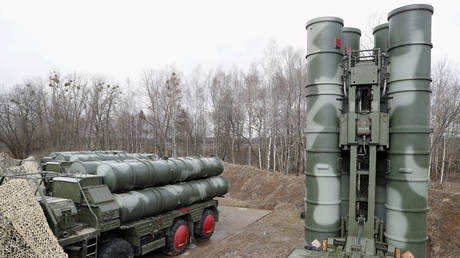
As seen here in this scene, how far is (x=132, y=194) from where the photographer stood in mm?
6473

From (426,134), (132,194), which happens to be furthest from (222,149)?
(426,134)

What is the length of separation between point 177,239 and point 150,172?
2065 millimetres

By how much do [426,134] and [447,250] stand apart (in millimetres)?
4113

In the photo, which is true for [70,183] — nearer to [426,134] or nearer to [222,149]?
[426,134]

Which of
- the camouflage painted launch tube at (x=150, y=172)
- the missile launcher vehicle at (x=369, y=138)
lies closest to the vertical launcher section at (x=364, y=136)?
the missile launcher vehicle at (x=369, y=138)

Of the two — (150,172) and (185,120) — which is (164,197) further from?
(185,120)

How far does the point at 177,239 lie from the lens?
758 cm

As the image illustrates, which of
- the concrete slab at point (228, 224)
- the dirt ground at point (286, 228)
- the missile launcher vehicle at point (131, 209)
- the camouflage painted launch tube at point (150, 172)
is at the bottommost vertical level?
the concrete slab at point (228, 224)

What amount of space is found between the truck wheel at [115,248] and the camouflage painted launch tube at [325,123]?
3.89 meters

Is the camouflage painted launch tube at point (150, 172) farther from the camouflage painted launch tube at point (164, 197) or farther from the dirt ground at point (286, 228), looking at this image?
the dirt ground at point (286, 228)

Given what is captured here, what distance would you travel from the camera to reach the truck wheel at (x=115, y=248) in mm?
5671

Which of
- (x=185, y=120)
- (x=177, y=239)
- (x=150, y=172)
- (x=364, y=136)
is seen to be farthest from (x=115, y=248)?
(x=185, y=120)

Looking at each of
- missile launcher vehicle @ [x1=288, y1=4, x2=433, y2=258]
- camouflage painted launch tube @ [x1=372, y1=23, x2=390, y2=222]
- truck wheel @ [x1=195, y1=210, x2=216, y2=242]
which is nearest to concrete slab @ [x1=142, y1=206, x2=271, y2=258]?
truck wheel @ [x1=195, y1=210, x2=216, y2=242]

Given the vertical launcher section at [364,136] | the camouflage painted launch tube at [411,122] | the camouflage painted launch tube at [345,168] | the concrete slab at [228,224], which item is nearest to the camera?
the camouflage painted launch tube at [411,122]
